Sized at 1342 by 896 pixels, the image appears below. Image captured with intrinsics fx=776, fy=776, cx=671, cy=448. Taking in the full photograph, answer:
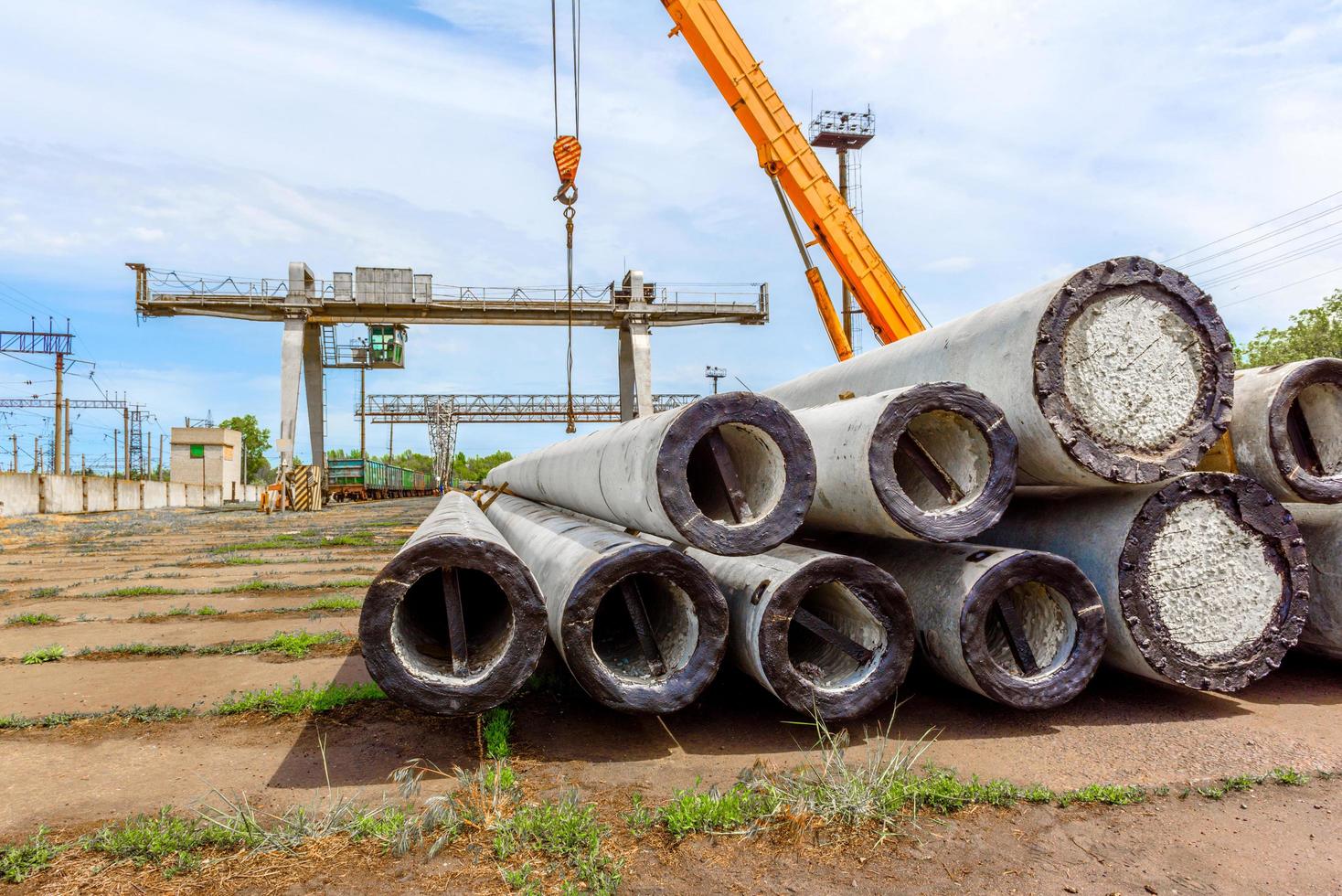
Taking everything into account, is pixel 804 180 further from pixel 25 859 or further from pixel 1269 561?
pixel 25 859

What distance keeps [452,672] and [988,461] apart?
106 inches

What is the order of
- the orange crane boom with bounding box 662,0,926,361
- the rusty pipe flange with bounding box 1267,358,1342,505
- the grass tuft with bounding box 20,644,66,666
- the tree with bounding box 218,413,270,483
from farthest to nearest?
1. the tree with bounding box 218,413,270,483
2. the orange crane boom with bounding box 662,0,926,361
3. the grass tuft with bounding box 20,644,66,666
4. the rusty pipe flange with bounding box 1267,358,1342,505

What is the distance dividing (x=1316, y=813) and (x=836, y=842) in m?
1.82

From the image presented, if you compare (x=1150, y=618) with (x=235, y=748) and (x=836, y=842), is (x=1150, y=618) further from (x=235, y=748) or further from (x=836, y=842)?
(x=235, y=748)

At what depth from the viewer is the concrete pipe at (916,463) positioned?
354 centimetres

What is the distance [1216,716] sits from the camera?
12.7ft

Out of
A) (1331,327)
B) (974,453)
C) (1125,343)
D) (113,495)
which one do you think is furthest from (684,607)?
(1331,327)

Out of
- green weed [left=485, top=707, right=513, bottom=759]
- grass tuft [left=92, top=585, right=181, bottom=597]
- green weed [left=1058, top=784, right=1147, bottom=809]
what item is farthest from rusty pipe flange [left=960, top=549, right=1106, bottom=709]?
grass tuft [left=92, top=585, right=181, bottom=597]

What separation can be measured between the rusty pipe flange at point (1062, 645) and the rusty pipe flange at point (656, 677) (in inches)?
46.8

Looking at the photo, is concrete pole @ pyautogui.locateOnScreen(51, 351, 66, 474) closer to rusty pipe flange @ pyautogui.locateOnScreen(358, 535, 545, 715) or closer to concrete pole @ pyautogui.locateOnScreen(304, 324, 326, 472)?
concrete pole @ pyautogui.locateOnScreen(304, 324, 326, 472)

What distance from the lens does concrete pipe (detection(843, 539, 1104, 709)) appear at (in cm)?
363

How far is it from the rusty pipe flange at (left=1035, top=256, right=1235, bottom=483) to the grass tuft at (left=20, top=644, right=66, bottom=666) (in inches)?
264

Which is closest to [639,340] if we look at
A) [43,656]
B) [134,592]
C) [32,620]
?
[134,592]

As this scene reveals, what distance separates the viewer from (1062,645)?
3.86 m
